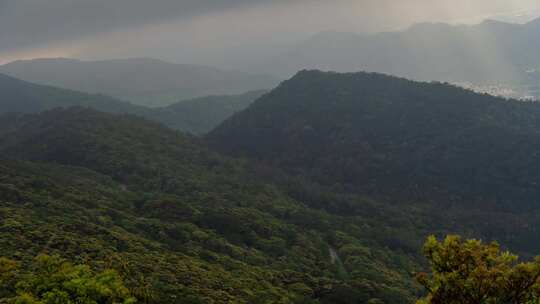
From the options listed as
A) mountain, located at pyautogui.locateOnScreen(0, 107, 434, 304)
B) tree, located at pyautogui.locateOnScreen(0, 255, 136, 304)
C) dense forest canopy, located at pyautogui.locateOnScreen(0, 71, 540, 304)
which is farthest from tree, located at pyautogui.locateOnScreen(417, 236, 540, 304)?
mountain, located at pyautogui.locateOnScreen(0, 107, 434, 304)

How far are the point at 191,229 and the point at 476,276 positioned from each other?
73.6 metres

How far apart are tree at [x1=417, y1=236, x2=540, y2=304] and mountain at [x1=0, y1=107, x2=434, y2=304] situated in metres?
24.7

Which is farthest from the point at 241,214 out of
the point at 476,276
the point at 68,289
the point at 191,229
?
Result: the point at 476,276

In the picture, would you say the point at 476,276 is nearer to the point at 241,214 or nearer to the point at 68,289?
the point at 68,289

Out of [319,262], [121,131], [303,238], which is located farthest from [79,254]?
[121,131]

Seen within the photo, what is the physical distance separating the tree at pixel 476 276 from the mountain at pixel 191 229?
24676 mm

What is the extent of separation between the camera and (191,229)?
8550 cm

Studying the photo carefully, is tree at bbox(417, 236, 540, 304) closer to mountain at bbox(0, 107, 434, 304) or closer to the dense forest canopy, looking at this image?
the dense forest canopy

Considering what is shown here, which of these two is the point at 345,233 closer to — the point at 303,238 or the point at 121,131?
the point at 303,238

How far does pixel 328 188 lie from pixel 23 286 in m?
157

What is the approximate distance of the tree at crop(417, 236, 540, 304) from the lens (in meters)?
16.3

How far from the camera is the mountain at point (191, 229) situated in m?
52.4

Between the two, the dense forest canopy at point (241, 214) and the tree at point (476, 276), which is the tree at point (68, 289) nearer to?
the dense forest canopy at point (241, 214)

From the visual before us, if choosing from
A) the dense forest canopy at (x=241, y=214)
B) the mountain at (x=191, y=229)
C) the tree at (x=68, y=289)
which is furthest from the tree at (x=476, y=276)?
the mountain at (x=191, y=229)
